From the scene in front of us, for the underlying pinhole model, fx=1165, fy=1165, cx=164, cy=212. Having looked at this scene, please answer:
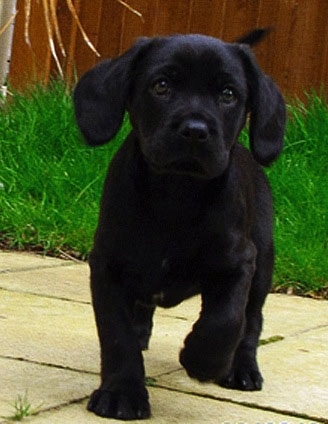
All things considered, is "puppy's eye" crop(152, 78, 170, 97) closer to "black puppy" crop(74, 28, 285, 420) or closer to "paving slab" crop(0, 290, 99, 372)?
"black puppy" crop(74, 28, 285, 420)

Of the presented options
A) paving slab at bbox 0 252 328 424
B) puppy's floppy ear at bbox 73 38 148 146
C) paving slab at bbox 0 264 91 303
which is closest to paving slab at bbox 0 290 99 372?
paving slab at bbox 0 252 328 424

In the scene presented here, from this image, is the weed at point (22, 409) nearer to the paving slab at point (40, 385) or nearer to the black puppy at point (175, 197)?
the paving slab at point (40, 385)

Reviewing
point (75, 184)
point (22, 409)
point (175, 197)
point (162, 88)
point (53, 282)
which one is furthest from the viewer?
point (75, 184)

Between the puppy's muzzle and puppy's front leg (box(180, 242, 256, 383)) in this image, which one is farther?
puppy's front leg (box(180, 242, 256, 383))

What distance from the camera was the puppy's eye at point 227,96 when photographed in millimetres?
2918

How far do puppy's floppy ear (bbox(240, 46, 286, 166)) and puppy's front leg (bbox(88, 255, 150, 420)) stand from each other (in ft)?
1.84

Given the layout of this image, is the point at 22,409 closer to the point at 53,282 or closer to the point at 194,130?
the point at 194,130

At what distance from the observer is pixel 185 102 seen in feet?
9.28

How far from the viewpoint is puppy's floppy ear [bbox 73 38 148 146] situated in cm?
304

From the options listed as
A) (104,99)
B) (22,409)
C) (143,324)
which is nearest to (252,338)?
(143,324)

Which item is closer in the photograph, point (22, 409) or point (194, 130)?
point (22, 409)

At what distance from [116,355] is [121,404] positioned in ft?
0.45

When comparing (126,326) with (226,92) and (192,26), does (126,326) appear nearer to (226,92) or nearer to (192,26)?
(226,92)

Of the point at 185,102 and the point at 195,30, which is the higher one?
the point at 185,102
